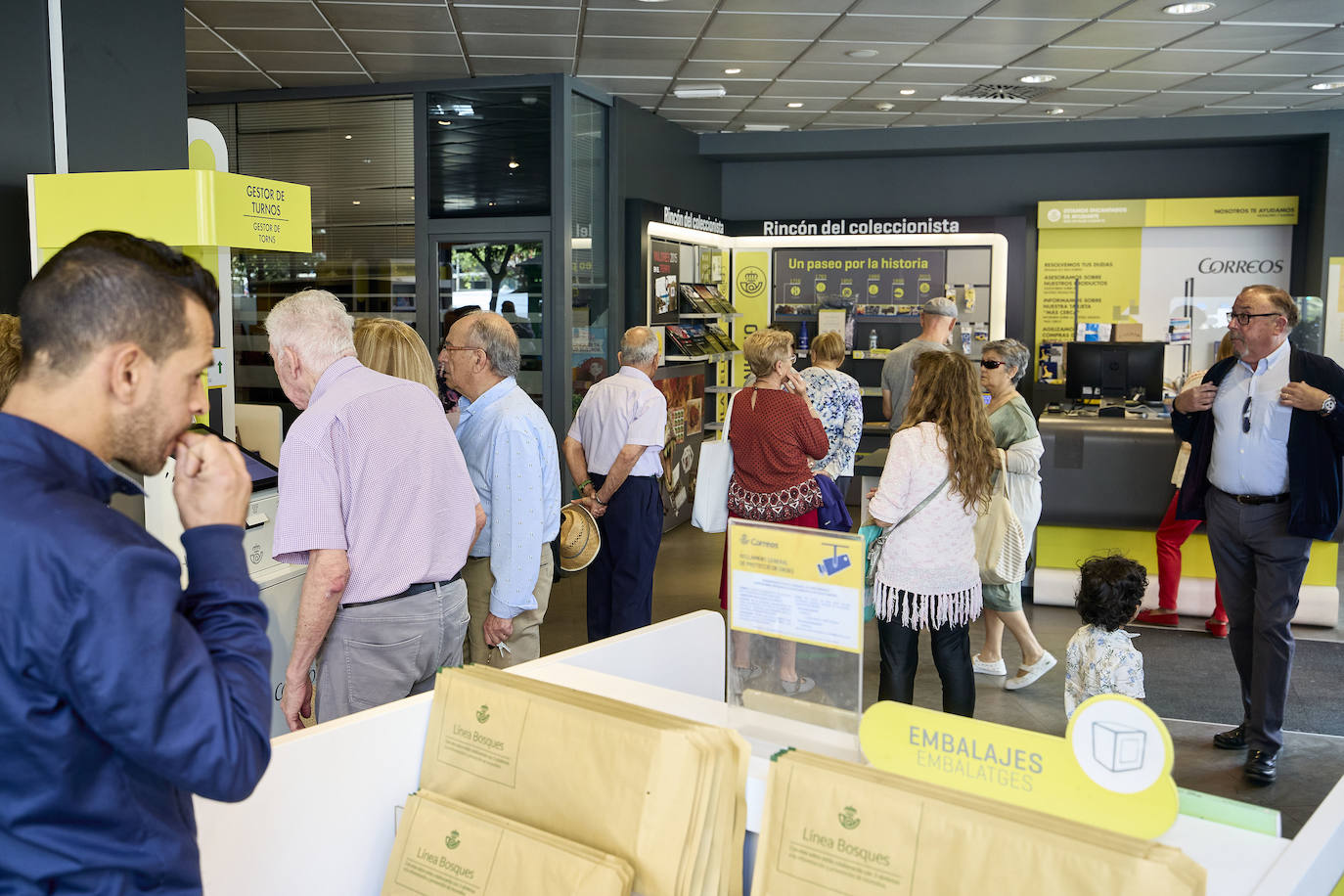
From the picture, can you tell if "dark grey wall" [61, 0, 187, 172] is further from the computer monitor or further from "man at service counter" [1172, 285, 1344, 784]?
the computer monitor

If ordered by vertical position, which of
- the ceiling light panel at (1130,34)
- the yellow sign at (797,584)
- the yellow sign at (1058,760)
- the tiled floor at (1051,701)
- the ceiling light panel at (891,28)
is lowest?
the tiled floor at (1051,701)

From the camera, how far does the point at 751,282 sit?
10469 mm

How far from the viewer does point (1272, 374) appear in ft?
12.5

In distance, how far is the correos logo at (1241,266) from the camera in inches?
391

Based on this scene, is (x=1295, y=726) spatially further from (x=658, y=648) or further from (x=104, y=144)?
(x=104, y=144)

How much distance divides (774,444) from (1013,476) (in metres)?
1.17

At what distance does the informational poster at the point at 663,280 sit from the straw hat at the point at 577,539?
13.8ft

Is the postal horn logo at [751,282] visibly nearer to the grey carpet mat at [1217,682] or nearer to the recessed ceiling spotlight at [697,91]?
the recessed ceiling spotlight at [697,91]

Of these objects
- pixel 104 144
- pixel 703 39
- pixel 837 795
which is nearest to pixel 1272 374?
pixel 837 795

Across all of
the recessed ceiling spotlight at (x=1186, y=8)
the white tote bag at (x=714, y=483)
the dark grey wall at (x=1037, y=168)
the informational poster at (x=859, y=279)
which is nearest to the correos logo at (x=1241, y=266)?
the dark grey wall at (x=1037, y=168)

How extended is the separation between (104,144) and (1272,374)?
428 centimetres

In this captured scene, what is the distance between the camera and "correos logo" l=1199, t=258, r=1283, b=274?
9.94 m

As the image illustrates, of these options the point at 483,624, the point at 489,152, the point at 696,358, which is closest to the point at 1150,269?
the point at 696,358

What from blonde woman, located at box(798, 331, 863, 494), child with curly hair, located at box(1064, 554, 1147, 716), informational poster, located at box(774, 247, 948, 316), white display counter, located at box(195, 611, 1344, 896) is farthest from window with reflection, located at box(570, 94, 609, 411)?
white display counter, located at box(195, 611, 1344, 896)
